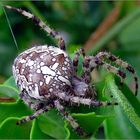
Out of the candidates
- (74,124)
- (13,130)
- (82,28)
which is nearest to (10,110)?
(13,130)

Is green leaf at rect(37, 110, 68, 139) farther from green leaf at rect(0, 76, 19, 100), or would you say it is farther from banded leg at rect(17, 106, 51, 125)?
green leaf at rect(0, 76, 19, 100)

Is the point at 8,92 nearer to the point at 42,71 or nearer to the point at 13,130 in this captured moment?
the point at 13,130

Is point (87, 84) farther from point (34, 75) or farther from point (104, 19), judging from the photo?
point (104, 19)

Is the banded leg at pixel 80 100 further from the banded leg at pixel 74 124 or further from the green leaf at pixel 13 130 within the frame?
the green leaf at pixel 13 130

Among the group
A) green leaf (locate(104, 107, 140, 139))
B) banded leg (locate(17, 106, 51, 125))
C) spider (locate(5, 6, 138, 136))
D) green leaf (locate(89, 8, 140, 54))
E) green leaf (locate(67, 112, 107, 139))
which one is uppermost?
green leaf (locate(89, 8, 140, 54))

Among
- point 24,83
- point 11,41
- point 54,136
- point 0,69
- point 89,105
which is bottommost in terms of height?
point 54,136

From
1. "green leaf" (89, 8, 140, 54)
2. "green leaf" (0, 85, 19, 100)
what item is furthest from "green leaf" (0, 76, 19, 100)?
"green leaf" (89, 8, 140, 54)

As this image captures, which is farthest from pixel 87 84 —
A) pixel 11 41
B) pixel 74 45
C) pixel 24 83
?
pixel 11 41
